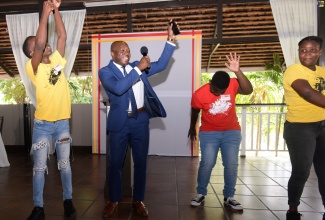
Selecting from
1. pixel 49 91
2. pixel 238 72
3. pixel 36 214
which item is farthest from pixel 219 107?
pixel 36 214

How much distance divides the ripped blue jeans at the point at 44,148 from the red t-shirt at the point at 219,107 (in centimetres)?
118

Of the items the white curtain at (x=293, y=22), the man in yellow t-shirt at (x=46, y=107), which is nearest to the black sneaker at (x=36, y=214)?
the man in yellow t-shirt at (x=46, y=107)

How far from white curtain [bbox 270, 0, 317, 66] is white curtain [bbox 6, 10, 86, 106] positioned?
12.6 ft

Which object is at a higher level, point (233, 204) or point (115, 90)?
point (115, 90)

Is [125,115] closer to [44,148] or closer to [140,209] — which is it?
[44,148]

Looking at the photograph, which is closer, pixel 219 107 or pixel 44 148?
pixel 44 148

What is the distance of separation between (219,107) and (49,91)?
4.64 ft

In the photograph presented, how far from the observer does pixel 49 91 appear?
195cm

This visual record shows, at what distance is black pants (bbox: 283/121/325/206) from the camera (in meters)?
1.82

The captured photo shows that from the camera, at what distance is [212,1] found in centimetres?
510

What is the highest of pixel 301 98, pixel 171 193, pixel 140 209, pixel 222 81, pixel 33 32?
pixel 33 32

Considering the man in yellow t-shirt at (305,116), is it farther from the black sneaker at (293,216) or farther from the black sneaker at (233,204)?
the black sneaker at (233,204)

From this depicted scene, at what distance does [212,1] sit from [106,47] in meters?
2.27

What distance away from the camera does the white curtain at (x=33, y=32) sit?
16.9 feet
